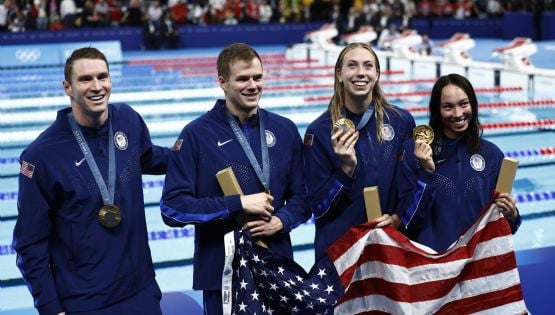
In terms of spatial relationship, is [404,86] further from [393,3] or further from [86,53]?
[86,53]

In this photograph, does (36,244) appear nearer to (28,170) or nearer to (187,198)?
(28,170)

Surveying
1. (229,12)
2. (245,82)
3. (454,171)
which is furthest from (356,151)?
(229,12)

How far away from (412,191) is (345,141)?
1.12ft

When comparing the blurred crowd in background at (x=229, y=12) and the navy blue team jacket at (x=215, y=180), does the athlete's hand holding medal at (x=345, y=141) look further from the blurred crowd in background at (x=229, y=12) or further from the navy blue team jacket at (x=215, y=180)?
the blurred crowd in background at (x=229, y=12)

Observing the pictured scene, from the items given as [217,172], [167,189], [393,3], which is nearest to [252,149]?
[217,172]

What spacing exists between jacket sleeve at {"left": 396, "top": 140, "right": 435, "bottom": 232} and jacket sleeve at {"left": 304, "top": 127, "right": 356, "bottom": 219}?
0.21m

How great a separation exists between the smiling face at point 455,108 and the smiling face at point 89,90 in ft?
4.17

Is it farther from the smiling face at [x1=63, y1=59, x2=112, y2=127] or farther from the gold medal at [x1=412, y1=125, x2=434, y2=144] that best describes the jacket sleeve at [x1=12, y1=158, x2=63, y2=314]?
the gold medal at [x1=412, y1=125, x2=434, y2=144]

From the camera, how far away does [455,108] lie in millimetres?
3141

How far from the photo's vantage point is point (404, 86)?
13.8 metres

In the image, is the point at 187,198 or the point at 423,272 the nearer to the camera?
the point at 187,198

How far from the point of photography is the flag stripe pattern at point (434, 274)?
10.3 feet

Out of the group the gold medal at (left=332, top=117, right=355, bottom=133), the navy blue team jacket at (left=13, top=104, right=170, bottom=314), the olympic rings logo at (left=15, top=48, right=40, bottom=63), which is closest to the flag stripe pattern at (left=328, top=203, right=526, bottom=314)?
the gold medal at (left=332, top=117, right=355, bottom=133)

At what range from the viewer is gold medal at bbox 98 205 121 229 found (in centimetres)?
280
